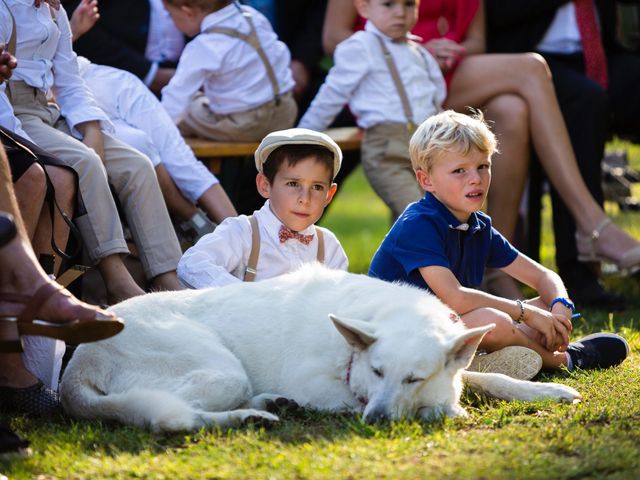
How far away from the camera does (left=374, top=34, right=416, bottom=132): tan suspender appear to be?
598cm

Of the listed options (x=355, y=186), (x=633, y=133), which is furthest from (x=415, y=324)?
(x=355, y=186)

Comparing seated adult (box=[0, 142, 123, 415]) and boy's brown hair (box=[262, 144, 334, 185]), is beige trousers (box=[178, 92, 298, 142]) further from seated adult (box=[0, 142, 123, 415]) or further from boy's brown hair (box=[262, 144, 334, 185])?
seated adult (box=[0, 142, 123, 415])

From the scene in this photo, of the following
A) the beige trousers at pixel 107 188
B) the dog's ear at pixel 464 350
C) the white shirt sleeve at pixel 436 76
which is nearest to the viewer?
the dog's ear at pixel 464 350

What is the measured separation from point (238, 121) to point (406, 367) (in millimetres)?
2920

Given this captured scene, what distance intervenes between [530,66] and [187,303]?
3.25 meters

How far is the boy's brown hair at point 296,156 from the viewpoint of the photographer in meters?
4.59

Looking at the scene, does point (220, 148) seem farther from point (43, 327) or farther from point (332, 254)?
point (43, 327)

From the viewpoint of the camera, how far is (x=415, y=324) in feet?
11.7

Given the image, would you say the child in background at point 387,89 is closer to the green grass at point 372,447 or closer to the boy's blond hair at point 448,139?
the boy's blond hair at point 448,139

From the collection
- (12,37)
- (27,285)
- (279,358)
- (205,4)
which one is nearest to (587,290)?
(205,4)

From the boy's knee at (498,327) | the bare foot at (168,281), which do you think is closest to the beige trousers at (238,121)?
the bare foot at (168,281)

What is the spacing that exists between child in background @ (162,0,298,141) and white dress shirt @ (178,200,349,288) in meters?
1.46

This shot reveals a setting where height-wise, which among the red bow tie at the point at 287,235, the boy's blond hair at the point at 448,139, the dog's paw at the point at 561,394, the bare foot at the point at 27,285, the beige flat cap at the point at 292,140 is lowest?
the dog's paw at the point at 561,394

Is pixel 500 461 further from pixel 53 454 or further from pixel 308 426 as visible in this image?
pixel 53 454
